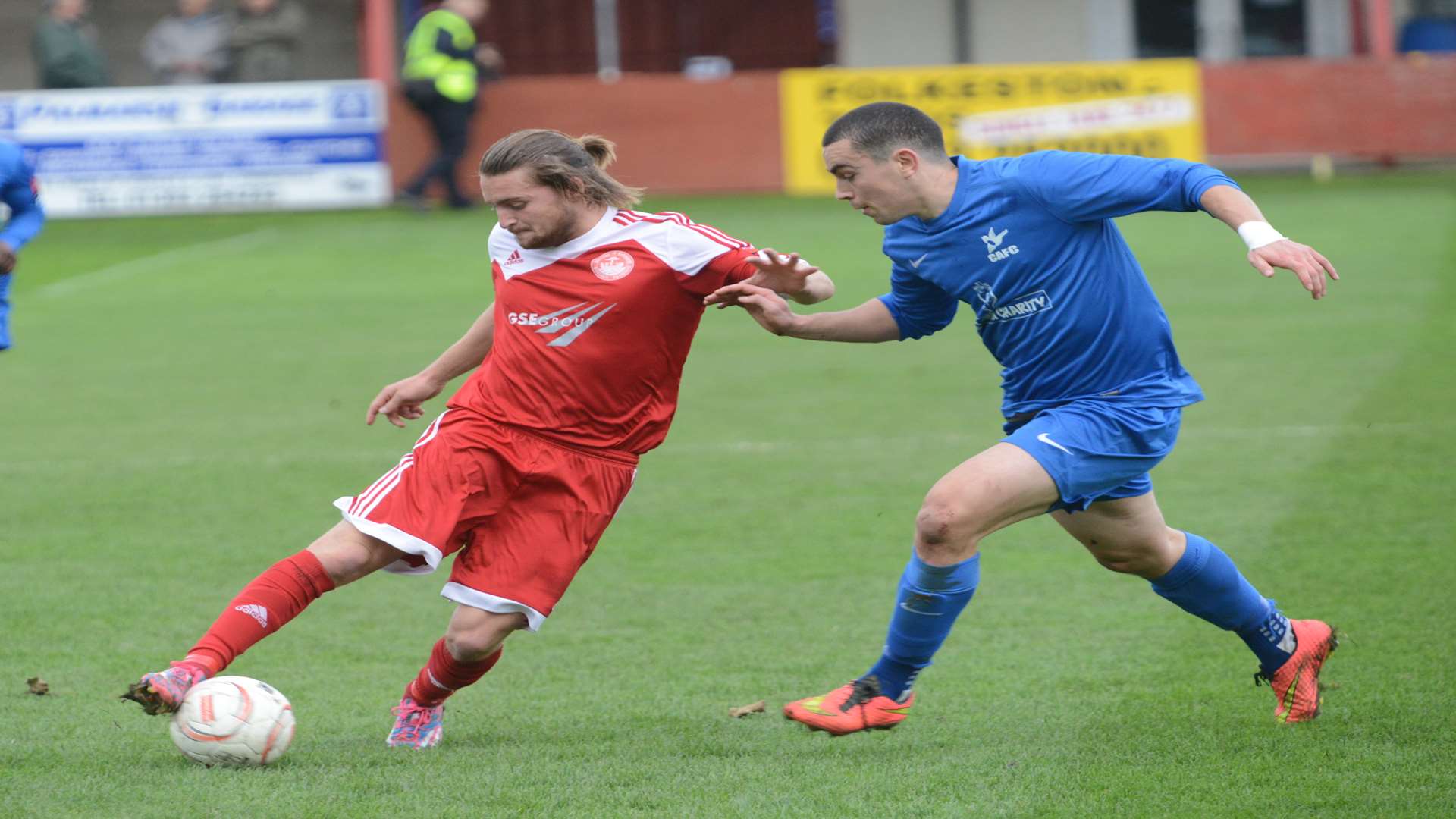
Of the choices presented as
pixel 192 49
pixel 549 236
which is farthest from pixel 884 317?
pixel 192 49

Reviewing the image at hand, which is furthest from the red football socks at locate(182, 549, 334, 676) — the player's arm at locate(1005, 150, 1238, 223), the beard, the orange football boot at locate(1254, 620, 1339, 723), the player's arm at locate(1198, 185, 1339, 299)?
the orange football boot at locate(1254, 620, 1339, 723)

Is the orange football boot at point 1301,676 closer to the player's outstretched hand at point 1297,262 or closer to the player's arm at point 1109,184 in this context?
the player's outstretched hand at point 1297,262

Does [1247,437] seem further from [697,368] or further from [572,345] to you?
[572,345]

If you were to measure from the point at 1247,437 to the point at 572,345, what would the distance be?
5.06 meters

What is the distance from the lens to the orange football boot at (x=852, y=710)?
15.1 feet

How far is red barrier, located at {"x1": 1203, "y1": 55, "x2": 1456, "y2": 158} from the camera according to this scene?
2042 centimetres

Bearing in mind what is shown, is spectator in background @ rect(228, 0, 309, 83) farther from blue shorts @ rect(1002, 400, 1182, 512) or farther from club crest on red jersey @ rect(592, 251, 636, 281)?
blue shorts @ rect(1002, 400, 1182, 512)

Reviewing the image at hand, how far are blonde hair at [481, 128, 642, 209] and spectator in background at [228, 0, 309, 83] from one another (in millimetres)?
18026

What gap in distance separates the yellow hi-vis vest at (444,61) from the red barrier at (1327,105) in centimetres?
811

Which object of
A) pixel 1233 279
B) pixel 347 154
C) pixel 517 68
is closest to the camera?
pixel 1233 279

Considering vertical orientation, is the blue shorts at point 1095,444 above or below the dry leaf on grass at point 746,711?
above

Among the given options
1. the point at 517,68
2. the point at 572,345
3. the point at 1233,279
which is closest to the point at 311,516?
the point at 572,345

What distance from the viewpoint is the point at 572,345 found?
15.2 ft

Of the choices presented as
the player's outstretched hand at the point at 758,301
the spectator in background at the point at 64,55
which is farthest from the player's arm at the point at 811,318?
the spectator in background at the point at 64,55
